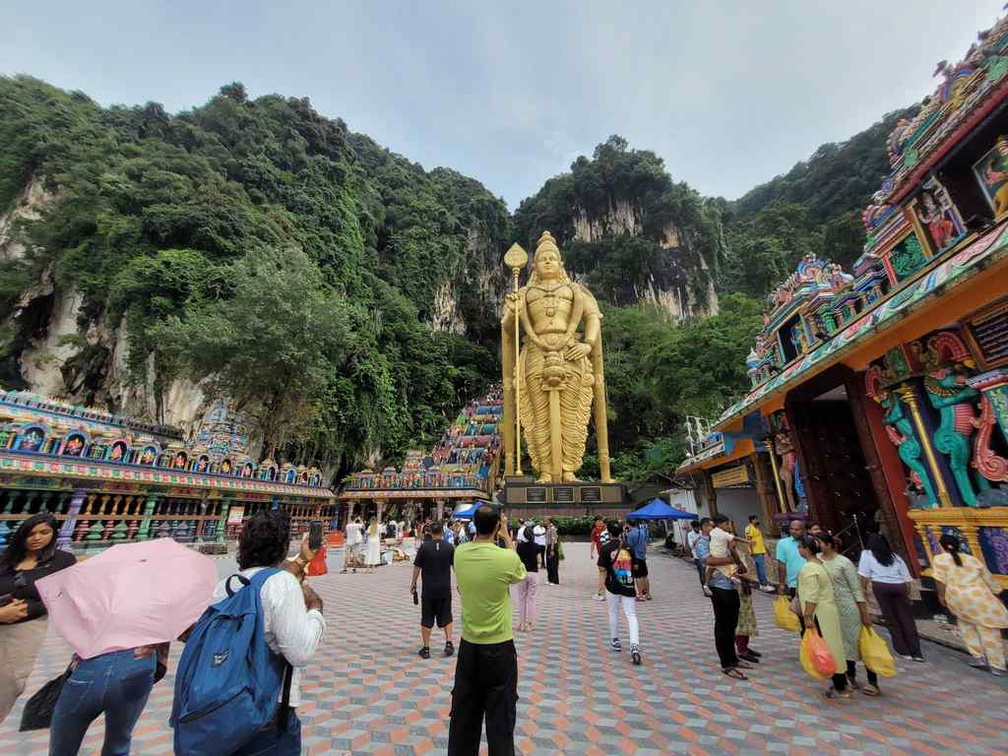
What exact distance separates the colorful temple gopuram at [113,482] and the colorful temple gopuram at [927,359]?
7.56 metres

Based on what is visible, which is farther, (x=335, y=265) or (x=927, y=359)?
(x=335, y=265)

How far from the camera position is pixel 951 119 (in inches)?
195

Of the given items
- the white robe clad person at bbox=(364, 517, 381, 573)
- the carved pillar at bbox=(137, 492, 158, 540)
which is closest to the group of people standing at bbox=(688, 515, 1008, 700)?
the white robe clad person at bbox=(364, 517, 381, 573)

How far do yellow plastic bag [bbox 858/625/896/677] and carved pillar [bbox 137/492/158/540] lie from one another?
36.5 feet

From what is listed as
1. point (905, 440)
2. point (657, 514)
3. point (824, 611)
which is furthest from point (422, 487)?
point (824, 611)

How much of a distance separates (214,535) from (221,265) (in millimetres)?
11017

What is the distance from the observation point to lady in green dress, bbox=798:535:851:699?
2.91 metres

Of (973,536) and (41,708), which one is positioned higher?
(973,536)

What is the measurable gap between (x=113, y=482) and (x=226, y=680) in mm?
9853

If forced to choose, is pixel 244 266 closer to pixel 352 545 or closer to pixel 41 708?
pixel 352 545

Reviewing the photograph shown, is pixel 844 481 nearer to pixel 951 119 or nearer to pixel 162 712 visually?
pixel 951 119

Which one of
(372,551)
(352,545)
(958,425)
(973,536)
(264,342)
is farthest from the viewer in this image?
(264,342)

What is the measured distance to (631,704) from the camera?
9.37 ft

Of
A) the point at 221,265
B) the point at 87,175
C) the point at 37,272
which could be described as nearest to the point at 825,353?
the point at 221,265
